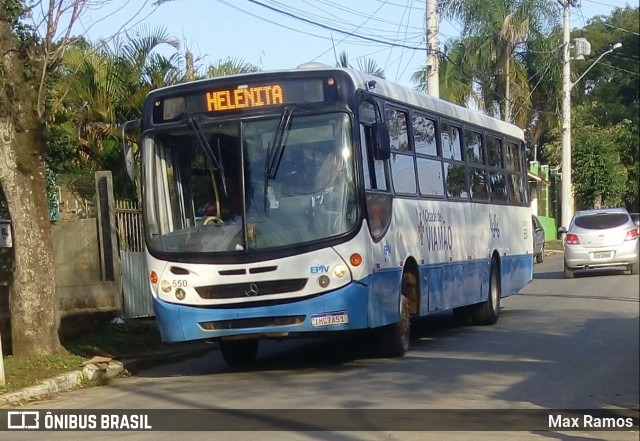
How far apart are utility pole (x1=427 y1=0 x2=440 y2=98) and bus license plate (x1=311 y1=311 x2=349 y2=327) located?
40.8ft

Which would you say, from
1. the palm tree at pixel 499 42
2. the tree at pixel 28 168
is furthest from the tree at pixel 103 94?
the palm tree at pixel 499 42

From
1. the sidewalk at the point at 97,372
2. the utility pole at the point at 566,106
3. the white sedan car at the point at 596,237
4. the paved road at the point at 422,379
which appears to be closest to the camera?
the paved road at the point at 422,379

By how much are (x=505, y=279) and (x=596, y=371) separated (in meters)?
6.97

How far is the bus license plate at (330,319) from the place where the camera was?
11.1 metres

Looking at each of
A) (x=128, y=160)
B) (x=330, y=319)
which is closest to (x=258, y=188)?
(x=330, y=319)

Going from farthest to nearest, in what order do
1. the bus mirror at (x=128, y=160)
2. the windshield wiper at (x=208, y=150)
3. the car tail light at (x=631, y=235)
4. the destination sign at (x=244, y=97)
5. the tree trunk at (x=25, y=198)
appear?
the car tail light at (x=631, y=235)
the tree trunk at (x=25, y=198)
the bus mirror at (x=128, y=160)
the destination sign at (x=244, y=97)
the windshield wiper at (x=208, y=150)

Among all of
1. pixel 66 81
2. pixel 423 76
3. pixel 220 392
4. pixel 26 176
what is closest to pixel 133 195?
pixel 66 81

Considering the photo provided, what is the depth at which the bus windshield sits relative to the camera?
36.7 feet

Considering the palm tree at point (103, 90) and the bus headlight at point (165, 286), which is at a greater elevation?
the palm tree at point (103, 90)

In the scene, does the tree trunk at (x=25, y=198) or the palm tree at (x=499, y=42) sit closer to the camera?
the tree trunk at (x=25, y=198)

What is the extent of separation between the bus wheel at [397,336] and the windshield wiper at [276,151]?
2402 mm

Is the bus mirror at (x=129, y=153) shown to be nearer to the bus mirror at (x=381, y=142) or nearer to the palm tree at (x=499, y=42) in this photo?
the bus mirror at (x=381, y=142)

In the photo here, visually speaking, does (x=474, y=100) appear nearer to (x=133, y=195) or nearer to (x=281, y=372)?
(x=133, y=195)

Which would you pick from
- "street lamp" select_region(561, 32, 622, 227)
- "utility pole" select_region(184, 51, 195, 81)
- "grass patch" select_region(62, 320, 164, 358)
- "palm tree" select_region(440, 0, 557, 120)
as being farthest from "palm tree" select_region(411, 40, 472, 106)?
"grass patch" select_region(62, 320, 164, 358)
